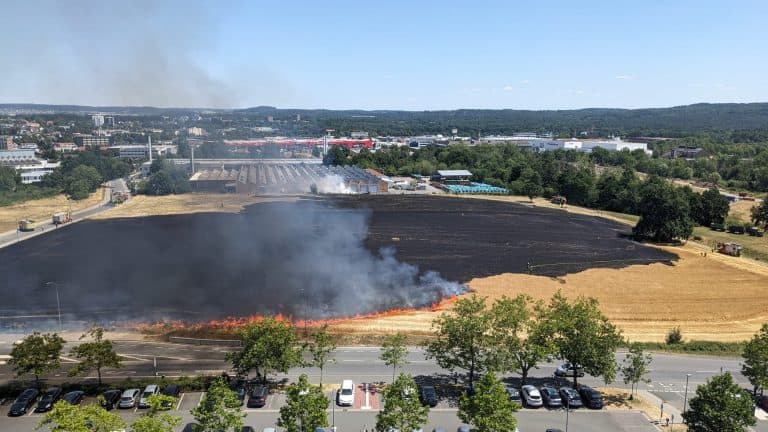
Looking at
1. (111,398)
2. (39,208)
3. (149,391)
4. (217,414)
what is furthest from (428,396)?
(39,208)

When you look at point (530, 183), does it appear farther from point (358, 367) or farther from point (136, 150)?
point (136, 150)

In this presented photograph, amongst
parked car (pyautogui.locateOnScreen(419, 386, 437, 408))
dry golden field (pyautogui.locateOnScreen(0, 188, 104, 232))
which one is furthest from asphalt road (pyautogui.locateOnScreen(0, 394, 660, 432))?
dry golden field (pyautogui.locateOnScreen(0, 188, 104, 232))

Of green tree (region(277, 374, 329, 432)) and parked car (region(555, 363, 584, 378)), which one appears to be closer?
green tree (region(277, 374, 329, 432))

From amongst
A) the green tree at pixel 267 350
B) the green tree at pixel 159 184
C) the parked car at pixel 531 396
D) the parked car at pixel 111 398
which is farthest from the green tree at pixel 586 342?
the green tree at pixel 159 184

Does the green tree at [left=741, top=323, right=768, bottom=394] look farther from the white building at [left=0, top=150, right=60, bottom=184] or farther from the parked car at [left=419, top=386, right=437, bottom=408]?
the white building at [left=0, top=150, right=60, bottom=184]

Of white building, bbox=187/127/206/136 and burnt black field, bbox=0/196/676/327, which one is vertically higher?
white building, bbox=187/127/206/136

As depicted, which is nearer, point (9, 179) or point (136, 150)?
point (9, 179)

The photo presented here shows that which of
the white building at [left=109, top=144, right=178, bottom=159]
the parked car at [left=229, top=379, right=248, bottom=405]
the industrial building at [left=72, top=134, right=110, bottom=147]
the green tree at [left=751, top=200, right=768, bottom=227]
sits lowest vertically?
the parked car at [left=229, top=379, right=248, bottom=405]

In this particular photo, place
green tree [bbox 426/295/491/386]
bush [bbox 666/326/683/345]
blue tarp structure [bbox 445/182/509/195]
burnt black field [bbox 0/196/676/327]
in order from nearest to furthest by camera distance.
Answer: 1. green tree [bbox 426/295/491/386]
2. bush [bbox 666/326/683/345]
3. burnt black field [bbox 0/196/676/327]
4. blue tarp structure [bbox 445/182/509/195]
